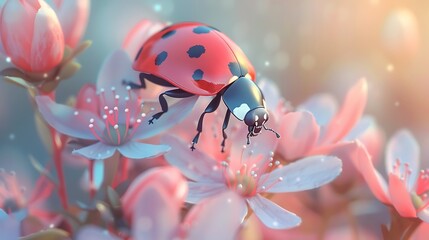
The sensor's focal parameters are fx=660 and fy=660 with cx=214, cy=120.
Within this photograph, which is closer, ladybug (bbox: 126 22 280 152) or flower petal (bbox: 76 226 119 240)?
flower petal (bbox: 76 226 119 240)

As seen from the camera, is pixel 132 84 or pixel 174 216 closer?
pixel 174 216

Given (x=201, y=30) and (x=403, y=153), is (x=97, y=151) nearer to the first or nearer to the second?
(x=201, y=30)

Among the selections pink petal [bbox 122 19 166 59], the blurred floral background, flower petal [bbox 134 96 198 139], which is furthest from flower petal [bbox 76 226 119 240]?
the blurred floral background

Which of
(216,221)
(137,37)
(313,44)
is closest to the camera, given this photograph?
(216,221)

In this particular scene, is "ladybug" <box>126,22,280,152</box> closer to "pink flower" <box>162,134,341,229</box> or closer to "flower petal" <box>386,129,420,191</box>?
"pink flower" <box>162,134,341,229</box>

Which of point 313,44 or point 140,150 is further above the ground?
point 140,150

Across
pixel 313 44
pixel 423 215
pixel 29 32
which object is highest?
pixel 29 32

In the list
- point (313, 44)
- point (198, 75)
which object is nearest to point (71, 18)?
point (198, 75)
